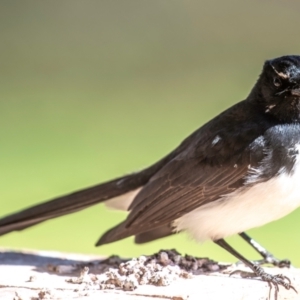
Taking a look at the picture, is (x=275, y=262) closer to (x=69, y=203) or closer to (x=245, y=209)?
(x=245, y=209)

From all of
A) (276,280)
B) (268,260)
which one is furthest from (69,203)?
(276,280)

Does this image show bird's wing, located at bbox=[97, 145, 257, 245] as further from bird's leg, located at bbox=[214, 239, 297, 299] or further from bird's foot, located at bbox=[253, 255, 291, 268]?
bird's foot, located at bbox=[253, 255, 291, 268]

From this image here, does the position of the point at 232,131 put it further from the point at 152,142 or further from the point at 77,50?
the point at 77,50

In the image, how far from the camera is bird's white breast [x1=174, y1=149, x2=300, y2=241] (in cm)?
366

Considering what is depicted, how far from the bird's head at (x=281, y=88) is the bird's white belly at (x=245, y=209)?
0.29 m

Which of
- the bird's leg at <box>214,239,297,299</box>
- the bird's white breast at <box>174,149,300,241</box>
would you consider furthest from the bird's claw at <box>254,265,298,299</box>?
A: the bird's white breast at <box>174,149,300,241</box>

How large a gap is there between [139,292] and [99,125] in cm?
599

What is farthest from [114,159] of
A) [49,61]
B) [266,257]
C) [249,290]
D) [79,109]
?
[249,290]

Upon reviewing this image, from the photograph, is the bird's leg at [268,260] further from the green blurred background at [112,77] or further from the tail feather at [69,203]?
the green blurred background at [112,77]

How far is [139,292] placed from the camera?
344 cm

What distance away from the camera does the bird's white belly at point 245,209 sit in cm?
366

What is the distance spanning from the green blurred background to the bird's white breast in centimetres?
343

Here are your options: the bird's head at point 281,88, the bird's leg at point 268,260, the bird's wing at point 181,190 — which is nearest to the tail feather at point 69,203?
the bird's wing at point 181,190

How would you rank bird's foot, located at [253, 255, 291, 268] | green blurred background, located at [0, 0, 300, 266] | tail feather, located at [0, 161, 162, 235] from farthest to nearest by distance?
green blurred background, located at [0, 0, 300, 266] → tail feather, located at [0, 161, 162, 235] → bird's foot, located at [253, 255, 291, 268]
